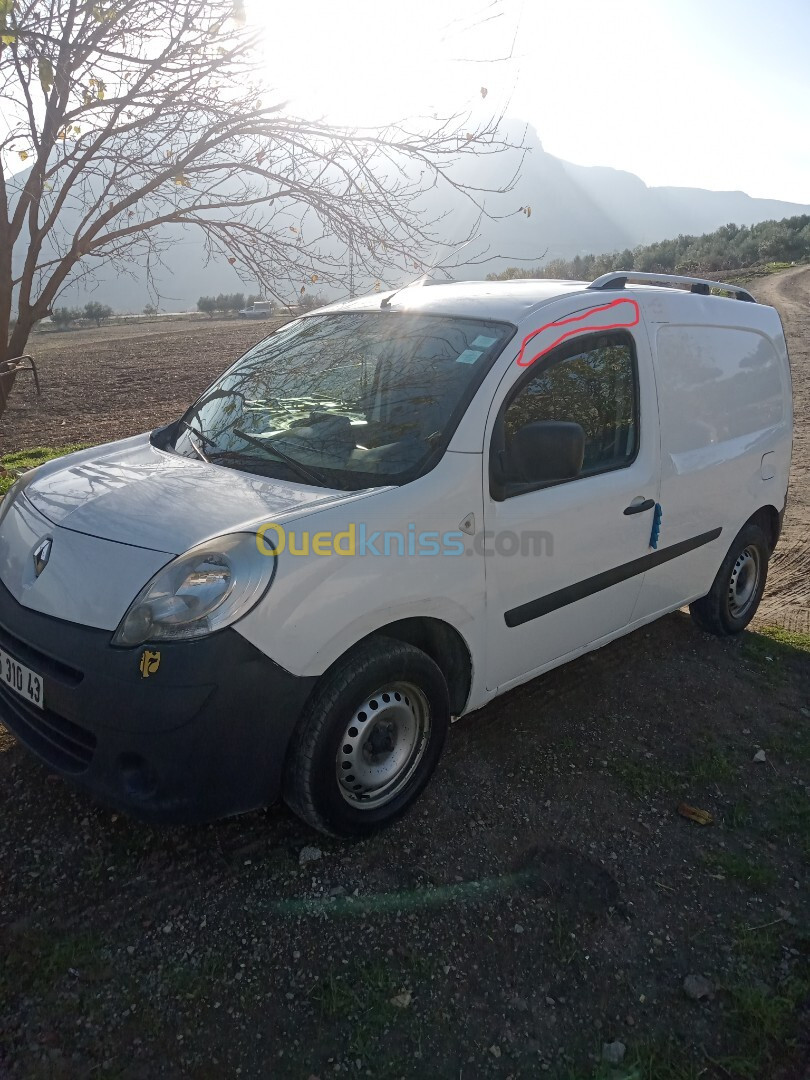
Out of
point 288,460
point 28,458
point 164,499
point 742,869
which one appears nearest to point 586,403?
point 288,460

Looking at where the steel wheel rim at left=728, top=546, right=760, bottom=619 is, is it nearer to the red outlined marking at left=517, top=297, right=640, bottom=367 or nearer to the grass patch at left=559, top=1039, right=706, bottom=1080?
the red outlined marking at left=517, top=297, right=640, bottom=367

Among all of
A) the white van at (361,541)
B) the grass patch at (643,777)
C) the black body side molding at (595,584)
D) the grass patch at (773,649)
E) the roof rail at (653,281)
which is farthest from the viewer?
the grass patch at (773,649)

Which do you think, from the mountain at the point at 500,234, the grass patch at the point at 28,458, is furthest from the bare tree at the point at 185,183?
the grass patch at the point at 28,458

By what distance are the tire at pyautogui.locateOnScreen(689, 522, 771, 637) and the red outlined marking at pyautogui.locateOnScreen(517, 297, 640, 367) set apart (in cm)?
167

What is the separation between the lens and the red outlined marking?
331 cm

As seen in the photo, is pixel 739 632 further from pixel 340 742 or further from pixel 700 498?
pixel 340 742

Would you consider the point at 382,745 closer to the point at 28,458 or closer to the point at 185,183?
the point at 185,183

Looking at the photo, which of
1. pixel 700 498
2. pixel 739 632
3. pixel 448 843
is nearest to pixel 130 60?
pixel 700 498

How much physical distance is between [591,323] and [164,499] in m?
1.99

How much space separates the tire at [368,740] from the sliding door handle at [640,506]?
1.30 meters

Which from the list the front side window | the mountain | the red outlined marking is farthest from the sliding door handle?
the mountain

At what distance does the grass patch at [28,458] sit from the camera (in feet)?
27.2

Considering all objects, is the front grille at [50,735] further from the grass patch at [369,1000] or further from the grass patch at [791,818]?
the grass patch at [791,818]

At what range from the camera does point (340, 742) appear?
272 cm
